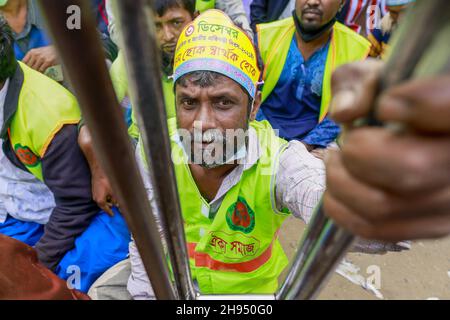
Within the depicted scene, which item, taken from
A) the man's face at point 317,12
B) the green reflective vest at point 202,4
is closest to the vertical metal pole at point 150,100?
the man's face at point 317,12

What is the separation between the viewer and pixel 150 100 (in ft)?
0.97

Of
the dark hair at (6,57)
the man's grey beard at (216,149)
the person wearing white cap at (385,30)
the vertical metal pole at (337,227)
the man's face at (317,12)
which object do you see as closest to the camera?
the vertical metal pole at (337,227)

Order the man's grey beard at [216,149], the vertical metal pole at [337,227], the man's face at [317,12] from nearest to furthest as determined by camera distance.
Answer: the vertical metal pole at [337,227]
the man's grey beard at [216,149]
the man's face at [317,12]

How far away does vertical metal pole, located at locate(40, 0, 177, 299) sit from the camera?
8.5 inches

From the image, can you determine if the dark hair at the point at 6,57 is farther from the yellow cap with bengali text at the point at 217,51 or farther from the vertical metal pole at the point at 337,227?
the vertical metal pole at the point at 337,227

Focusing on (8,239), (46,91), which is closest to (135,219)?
(8,239)

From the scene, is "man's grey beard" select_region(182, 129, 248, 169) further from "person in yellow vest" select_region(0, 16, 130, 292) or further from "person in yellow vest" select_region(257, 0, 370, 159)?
"person in yellow vest" select_region(257, 0, 370, 159)

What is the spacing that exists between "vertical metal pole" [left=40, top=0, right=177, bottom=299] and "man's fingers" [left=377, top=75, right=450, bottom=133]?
0.59 feet

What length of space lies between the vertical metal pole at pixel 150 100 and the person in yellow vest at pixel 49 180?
1046mm

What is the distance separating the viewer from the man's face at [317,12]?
203 cm

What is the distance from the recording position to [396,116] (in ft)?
0.70
